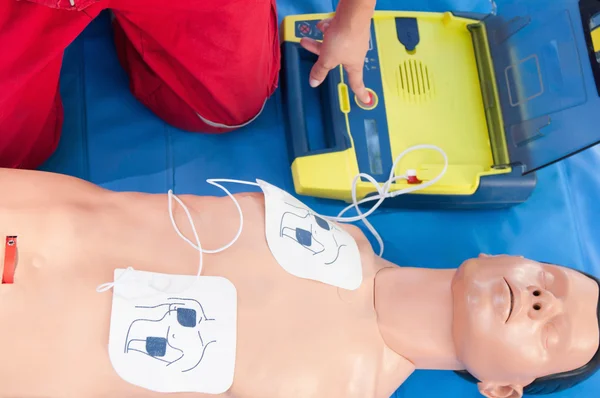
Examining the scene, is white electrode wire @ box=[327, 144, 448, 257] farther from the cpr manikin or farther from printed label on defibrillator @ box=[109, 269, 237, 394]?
printed label on defibrillator @ box=[109, 269, 237, 394]

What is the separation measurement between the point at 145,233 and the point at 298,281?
0.76ft

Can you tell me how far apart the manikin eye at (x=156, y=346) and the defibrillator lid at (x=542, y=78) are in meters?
0.83

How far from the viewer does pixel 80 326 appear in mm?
647

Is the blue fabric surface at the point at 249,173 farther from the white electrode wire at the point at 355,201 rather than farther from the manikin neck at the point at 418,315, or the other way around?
the manikin neck at the point at 418,315

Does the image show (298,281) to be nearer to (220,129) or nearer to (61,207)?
(61,207)

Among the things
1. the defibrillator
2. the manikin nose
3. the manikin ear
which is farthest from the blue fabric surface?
the manikin nose

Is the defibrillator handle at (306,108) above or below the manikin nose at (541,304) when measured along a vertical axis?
above

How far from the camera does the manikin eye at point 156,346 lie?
0.67 meters

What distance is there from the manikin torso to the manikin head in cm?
14

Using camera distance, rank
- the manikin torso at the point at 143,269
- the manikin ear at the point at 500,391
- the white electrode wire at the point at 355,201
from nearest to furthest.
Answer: the manikin torso at the point at 143,269 → the white electrode wire at the point at 355,201 → the manikin ear at the point at 500,391

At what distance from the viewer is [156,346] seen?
678 mm

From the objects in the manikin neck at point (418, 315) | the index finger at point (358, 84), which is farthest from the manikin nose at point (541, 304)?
the index finger at point (358, 84)

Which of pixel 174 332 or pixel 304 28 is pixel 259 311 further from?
pixel 304 28

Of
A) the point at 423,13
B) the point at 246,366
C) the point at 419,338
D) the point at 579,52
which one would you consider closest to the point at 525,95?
the point at 579,52
